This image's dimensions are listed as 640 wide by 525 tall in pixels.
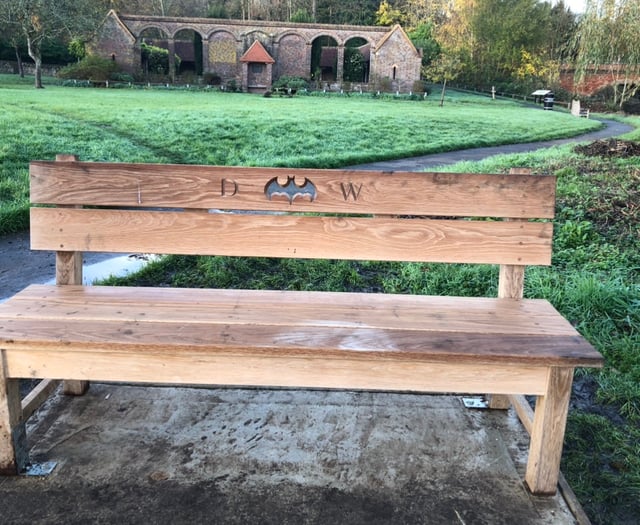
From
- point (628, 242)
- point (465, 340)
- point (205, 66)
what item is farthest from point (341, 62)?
point (465, 340)

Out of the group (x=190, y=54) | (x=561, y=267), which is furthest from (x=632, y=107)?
(x=561, y=267)

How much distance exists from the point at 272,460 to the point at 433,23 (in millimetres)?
59666

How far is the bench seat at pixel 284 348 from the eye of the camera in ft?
6.76

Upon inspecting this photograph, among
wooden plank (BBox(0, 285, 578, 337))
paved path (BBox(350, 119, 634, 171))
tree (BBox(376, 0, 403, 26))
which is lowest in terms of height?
paved path (BBox(350, 119, 634, 171))

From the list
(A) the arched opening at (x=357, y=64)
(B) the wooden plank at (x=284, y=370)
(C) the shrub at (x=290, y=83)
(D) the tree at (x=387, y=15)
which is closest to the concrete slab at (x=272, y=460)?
(B) the wooden plank at (x=284, y=370)

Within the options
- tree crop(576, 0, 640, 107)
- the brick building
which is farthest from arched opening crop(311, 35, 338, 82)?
tree crop(576, 0, 640, 107)

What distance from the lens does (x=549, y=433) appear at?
2.21m

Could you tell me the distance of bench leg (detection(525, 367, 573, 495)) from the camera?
2133 mm

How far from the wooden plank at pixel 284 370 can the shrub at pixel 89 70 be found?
39.7 metres

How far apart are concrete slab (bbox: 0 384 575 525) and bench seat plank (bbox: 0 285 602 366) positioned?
57 cm

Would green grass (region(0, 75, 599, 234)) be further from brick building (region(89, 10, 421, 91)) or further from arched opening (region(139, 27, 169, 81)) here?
arched opening (region(139, 27, 169, 81))

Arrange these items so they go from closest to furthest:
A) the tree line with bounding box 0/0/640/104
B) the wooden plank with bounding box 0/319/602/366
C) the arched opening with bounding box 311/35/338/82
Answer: the wooden plank with bounding box 0/319/602/366
the tree line with bounding box 0/0/640/104
the arched opening with bounding box 311/35/338/82

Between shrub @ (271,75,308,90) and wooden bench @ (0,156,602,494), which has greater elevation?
shrub @ (271,75,308,90)

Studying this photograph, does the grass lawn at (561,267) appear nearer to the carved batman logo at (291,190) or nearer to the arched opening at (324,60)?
the carved batman logo at (291,190)
